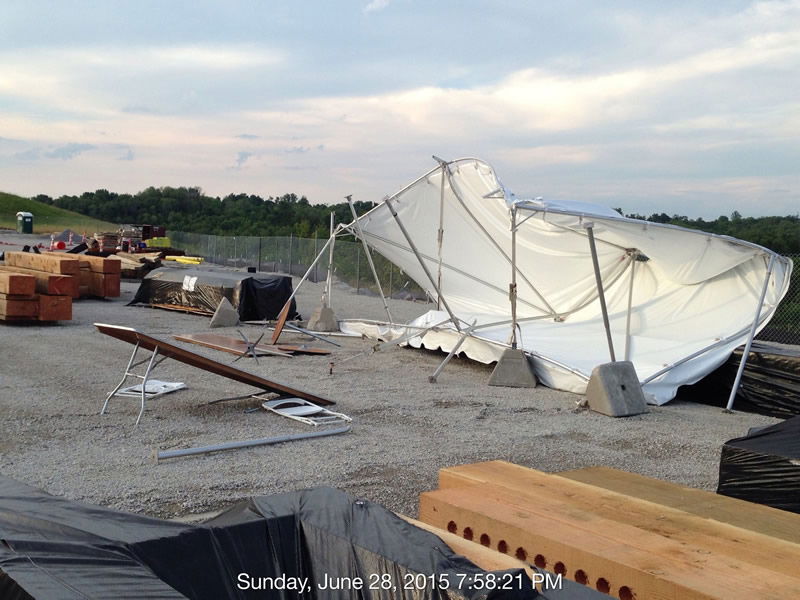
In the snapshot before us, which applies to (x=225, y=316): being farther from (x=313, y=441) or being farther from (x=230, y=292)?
(x=313, y=441)

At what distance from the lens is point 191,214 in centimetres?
9219

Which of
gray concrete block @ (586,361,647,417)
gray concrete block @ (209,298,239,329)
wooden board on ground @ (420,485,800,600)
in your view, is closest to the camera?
wooden board on ground @ (420,485,800,600)

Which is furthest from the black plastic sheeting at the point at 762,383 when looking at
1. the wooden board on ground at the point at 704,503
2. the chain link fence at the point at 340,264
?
the chain link fence at the point at 340,264

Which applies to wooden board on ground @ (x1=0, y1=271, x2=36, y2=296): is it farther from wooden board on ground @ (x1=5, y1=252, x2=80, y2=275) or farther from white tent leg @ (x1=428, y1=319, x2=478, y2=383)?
white tent leg @ (x1=428, y1=319, x2=478, y2=383)

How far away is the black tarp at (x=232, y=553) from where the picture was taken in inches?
90.7

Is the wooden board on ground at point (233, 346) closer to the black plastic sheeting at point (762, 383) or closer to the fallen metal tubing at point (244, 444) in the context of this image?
the fallen metal tubing at point (244, 444)

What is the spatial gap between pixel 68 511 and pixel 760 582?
257 cm

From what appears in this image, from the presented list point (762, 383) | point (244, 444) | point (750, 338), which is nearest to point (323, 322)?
point (750, 338)

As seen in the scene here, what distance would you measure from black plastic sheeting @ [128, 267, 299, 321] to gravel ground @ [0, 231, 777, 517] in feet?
18.9

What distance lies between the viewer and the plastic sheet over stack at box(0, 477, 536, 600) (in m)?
2.31

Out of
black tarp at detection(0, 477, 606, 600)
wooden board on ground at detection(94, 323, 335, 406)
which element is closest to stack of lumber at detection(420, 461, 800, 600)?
black tarp at detection(0, 477, 606, 600)

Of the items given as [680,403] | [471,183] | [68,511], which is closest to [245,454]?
[68,511]

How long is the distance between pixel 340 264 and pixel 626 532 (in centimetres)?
3317

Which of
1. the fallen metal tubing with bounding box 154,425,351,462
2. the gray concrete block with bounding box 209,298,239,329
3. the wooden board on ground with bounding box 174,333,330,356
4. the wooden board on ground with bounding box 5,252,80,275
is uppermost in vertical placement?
the wooden board on ground with bounding box 5,252,80,275
